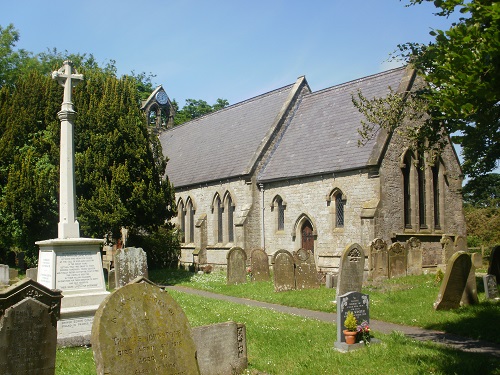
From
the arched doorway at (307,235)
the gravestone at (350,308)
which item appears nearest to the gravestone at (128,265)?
the arched doorway at (307,235)

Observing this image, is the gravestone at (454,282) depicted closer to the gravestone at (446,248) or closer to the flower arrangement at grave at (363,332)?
the flower arrangement at grave at (363,332)

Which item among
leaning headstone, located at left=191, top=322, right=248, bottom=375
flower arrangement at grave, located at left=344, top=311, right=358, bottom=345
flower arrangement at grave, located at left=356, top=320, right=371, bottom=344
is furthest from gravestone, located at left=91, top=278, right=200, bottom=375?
flower arrangement at grave, located at left=356, top=320, right=371, bottom=344

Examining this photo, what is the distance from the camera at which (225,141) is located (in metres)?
32.4

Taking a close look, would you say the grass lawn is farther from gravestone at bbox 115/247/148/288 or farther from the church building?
the church building

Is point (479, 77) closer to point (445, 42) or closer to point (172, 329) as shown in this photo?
point (445, 42)

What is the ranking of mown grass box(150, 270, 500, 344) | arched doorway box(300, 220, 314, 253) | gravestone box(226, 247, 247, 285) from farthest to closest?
arched doorway box(300, 220, 314, 253), gravestone box(226, 247, 247, 285), mown grass box(150, 270, 500, 344)

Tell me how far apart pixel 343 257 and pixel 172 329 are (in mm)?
9831

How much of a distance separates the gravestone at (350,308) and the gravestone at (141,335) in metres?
4.27

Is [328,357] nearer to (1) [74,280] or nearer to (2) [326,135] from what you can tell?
(1) [74,280]

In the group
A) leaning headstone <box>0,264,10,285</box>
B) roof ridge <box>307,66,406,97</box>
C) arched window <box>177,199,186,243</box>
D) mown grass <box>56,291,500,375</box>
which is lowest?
mown grass <box>56,291,500,375</box>

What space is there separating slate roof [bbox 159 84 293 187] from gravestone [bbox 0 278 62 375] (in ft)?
67.0

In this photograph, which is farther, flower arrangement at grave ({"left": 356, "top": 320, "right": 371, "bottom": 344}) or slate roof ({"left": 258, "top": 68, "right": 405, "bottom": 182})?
slate roof ({"left": 258, "top": 68, "right": 405, "bottom": 182})

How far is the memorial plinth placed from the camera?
10.1 meters

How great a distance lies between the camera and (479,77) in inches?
246
